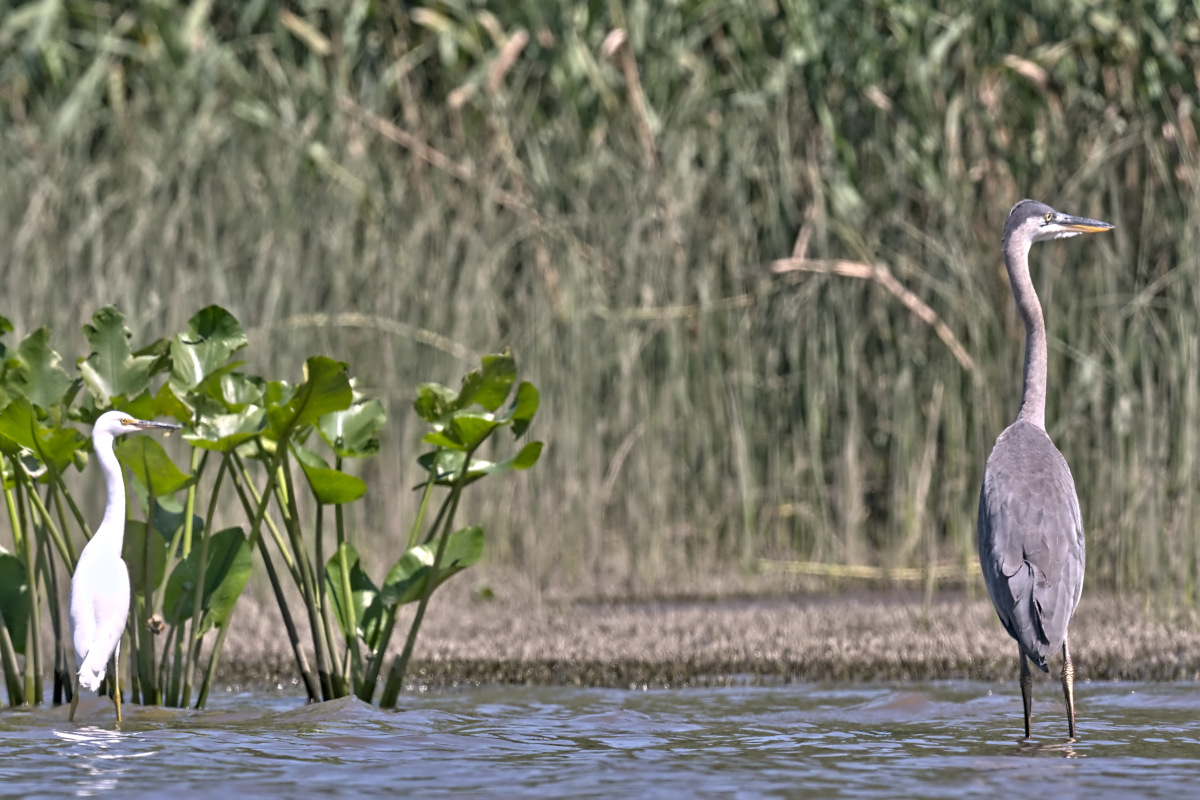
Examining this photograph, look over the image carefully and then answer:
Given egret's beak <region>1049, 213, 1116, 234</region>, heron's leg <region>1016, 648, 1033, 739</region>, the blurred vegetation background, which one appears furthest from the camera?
the blurred vegetation background

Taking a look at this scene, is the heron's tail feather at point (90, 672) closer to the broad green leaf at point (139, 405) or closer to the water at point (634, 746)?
the water at point (634, 746)

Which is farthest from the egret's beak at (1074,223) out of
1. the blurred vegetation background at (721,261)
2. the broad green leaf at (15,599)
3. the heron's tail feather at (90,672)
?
the broad green leaf at (15,599)

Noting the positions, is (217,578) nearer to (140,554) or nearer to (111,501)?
(140,554)

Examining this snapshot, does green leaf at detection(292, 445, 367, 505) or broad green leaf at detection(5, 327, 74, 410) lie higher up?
broad green leaf at detection(5, 327, 74, 410)

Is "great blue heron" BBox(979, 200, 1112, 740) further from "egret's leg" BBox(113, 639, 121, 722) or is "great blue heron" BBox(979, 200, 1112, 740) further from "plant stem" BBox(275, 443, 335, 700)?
"egret's leg" BBox(113, 639, 121, 722)

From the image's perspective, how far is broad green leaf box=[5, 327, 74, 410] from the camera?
17.2ft

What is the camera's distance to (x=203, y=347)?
524 centimetres

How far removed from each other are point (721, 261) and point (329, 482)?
13.0 ft

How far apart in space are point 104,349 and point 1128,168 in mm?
4923

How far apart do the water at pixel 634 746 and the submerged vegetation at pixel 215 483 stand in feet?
0.64

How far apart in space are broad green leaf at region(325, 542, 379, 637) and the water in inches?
11.1

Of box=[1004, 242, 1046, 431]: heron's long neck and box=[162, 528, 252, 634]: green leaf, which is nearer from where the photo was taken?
box=[162, 528, 252, 634]: green leaf

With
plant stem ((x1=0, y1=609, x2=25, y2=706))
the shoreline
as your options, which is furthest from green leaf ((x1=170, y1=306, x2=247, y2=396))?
the shoreline

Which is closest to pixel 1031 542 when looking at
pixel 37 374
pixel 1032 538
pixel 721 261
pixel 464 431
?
pixel 1032 538
